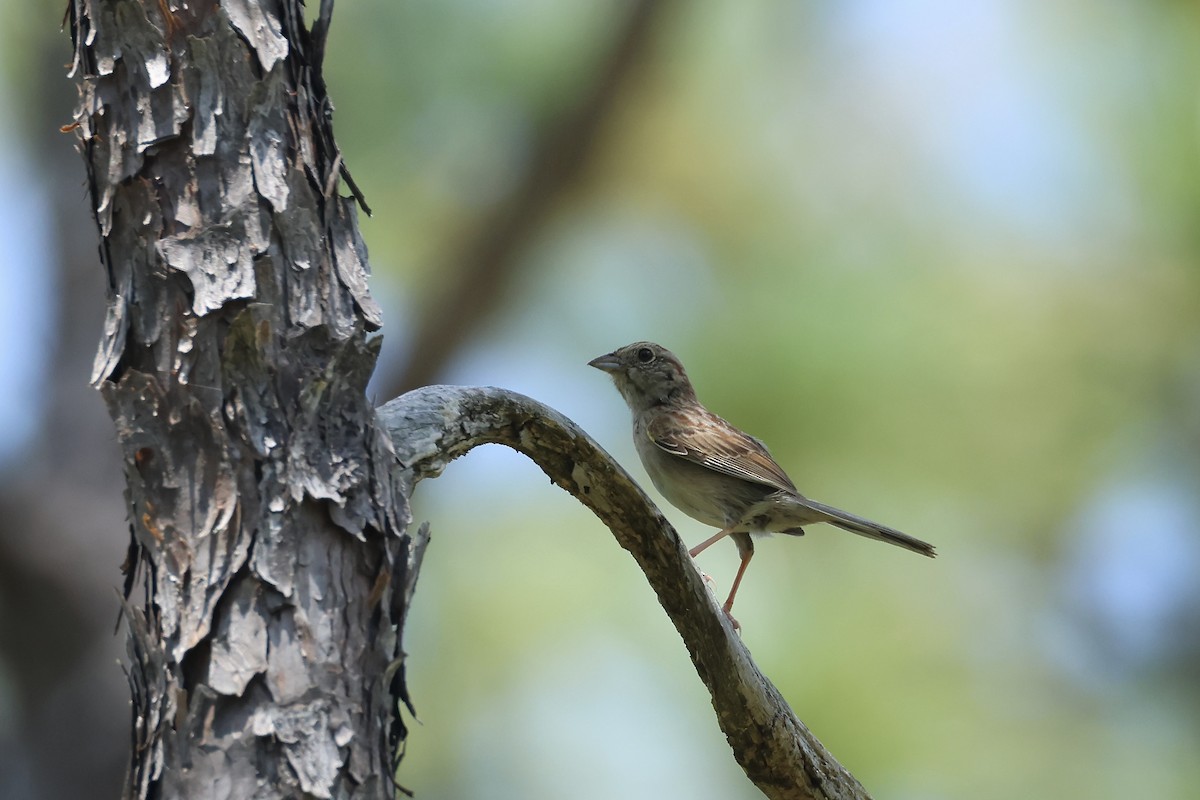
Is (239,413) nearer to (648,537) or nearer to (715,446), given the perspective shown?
(648,537)

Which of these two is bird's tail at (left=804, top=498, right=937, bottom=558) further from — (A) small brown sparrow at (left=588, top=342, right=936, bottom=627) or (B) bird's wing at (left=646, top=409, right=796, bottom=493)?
(B) bird's wing at (left=646, top=409, right=796, bottom=493)

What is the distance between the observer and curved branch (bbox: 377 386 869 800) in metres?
2.53

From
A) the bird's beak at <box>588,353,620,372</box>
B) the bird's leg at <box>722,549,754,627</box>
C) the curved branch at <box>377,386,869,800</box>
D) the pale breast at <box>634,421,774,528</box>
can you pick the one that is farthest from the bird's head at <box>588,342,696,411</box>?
the curved branch at <box>377,386,869,800</box>

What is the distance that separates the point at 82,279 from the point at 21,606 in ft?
6.20

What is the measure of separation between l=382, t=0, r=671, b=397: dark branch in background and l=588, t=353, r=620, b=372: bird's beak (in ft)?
4.68

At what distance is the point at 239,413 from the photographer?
2102 millimetres

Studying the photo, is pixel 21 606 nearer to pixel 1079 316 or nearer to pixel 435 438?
pixel 435 438

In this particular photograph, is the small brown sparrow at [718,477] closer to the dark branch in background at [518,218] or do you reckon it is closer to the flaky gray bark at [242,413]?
the dark branch in background at [518,218]

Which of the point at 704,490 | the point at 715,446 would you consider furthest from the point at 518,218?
the point at 704,490

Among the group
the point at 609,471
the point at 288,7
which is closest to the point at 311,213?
the point at 288,7

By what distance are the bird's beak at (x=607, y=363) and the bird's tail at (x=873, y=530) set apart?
4.38ft

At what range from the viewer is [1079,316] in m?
A: 7.94

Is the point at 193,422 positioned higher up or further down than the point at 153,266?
further down

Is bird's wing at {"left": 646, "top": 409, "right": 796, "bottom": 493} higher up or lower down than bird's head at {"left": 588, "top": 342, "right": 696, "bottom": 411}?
lower down
